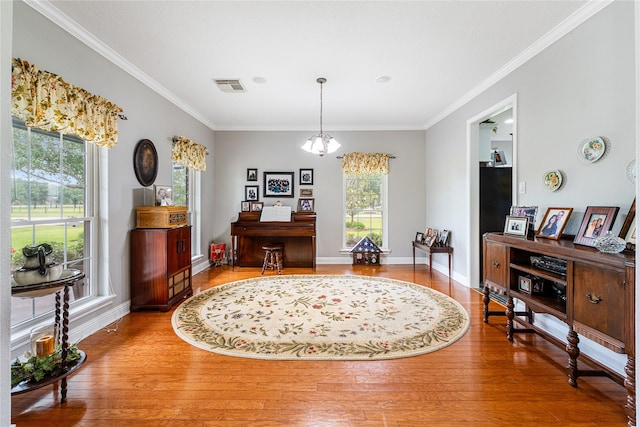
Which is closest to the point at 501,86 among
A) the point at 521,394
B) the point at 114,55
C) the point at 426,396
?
the point at 521,394

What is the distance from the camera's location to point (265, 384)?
1.93 meters

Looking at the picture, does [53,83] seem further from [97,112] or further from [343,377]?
[343,377]

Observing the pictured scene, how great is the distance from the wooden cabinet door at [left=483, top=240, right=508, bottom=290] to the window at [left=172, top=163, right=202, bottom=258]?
4020 millimetres

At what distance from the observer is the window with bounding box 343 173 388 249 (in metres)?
5.77

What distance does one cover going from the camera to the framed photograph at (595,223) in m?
1.98

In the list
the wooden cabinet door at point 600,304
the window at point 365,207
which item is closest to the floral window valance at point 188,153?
the window at point 365,207

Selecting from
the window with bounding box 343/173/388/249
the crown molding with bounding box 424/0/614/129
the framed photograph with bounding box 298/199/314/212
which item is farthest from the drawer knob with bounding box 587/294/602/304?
the framed photograph with bounding box 298/199/314/212

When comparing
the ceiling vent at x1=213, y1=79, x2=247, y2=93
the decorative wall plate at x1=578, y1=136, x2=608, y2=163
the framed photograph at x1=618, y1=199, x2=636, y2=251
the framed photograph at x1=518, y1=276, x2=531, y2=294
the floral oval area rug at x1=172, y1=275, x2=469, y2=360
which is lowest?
the floral oval area rug at x1=172, y1=275, x2=469, y2=360

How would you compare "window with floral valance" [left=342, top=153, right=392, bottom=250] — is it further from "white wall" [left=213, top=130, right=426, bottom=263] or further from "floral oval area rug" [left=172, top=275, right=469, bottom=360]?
"floral oval area rug" [left=172, top=275, right=469, bottom=360]

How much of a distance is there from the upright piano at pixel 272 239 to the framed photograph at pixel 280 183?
530 millimetres

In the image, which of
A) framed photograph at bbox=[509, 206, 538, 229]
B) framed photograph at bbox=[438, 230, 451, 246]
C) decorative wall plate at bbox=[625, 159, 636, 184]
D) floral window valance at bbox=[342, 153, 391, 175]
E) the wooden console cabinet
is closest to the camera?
decorative wall plate at bbox=[625, 159, 636, 184]

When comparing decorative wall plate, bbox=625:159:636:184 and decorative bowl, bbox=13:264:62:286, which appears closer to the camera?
decorative bowl, bbox=13:264:62:286

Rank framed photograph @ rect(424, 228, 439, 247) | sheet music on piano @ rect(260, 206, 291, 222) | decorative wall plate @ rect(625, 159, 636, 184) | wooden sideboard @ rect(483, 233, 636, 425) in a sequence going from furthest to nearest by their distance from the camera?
sheet music on piano @ rect(260, 206, 291, 222)
framed photograph @ rect(424, 228, 439, 247)
decorative wall plate @ rect(625, 159, 636, 184)
wooden sideboard @ rect(483, 233, 636, 425)

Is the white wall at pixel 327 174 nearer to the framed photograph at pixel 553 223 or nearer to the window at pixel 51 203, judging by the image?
the window at pixel 51 203
